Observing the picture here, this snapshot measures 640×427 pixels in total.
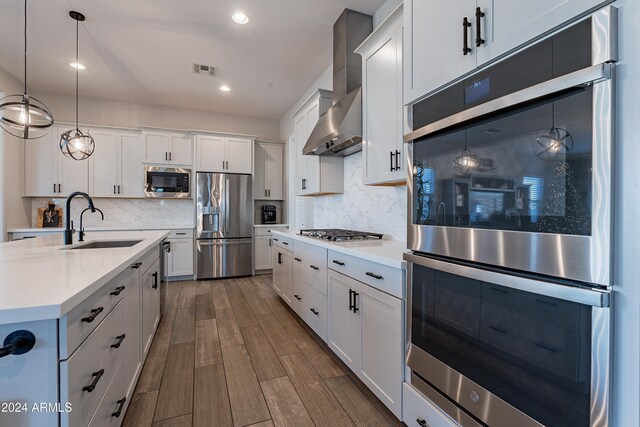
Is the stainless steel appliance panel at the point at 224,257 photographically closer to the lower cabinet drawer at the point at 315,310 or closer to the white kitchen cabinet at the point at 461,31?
the lower cabinet drawer at the point at 315,310

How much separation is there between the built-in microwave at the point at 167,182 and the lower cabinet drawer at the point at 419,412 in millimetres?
4558

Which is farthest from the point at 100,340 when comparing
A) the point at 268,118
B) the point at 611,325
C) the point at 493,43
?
the point at 268,118

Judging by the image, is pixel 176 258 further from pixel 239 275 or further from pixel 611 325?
pixel 611 325

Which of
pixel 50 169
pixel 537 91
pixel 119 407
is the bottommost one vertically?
pixel 119 407

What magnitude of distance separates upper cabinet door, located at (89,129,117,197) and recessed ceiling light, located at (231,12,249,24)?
3161 millimetres

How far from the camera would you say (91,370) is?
1132 millimetres

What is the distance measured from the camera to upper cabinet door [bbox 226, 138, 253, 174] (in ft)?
16.9

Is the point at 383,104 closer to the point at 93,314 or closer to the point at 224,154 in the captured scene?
the point at 93,314

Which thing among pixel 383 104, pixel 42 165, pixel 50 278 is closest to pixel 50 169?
pixel 42 165

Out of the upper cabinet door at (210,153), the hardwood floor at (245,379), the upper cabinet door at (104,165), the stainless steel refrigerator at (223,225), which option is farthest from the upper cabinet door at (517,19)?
the upper cabinet door at (104,165)

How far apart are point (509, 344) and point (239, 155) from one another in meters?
4.90

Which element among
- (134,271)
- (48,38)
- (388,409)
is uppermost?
(48,38)

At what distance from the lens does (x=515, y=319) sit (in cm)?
99

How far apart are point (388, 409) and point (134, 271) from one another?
5.78 feet
